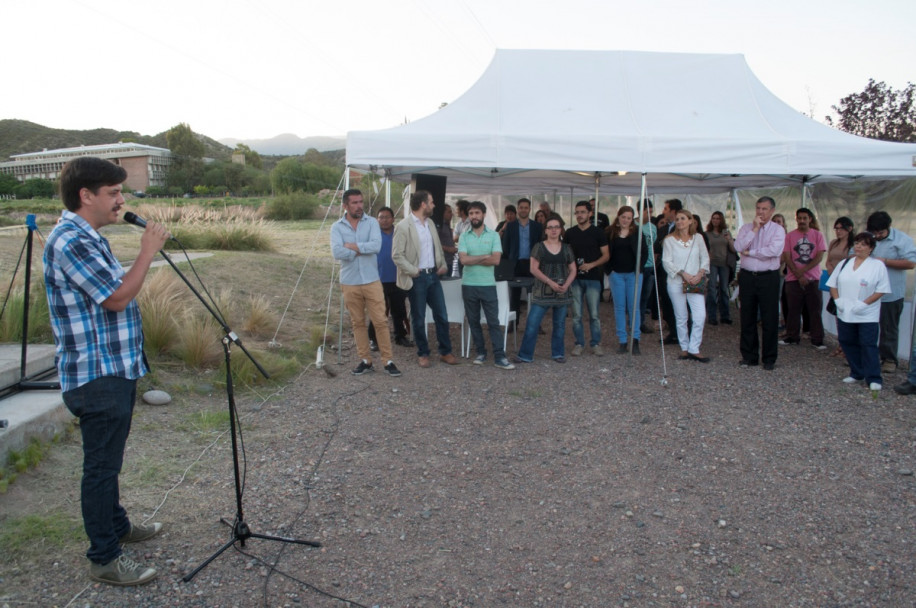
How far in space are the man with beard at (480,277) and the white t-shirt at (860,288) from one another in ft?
11.0

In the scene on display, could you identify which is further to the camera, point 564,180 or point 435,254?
point 564,180

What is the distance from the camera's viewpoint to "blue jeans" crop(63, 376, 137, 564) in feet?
8.84

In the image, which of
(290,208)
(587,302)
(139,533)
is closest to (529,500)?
(139,533)

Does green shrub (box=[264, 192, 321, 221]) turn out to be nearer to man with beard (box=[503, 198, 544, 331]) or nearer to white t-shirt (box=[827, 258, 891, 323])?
man with beard (box=[503, 198, 544, 331])

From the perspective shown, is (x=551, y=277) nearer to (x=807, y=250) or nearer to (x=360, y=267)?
(x=360, y=267)

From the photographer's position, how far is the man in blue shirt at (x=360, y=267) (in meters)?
6.31

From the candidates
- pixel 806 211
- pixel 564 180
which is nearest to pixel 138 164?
pixel 564 180

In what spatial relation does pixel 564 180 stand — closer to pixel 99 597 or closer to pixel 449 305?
pixel 449 305

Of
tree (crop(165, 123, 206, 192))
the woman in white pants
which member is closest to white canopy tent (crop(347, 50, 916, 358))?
the woman in white pants

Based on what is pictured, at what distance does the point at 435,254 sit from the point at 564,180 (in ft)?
19.0

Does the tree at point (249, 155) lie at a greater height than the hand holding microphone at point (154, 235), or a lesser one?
greater

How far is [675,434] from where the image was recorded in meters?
4.94

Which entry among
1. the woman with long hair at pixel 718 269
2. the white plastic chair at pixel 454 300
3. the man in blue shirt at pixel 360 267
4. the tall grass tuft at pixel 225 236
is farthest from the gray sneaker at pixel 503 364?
the tall grass tuft at pixel 225 236

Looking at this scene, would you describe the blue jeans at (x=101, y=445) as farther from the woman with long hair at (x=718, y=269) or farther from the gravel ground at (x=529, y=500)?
the woman with long hair at (x=718, y=269)
